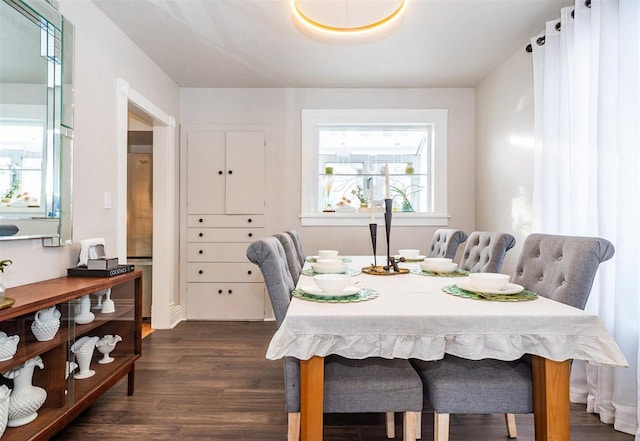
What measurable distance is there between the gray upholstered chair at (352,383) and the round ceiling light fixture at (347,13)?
5.01 ft

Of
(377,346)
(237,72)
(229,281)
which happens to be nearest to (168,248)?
(229,281)

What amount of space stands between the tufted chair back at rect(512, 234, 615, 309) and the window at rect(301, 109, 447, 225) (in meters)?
2.25

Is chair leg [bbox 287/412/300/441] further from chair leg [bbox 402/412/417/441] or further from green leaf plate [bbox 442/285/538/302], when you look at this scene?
green leaf plate [bbox 442/285/538/302]

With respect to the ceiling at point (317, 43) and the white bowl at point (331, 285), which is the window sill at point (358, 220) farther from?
the white bowl at point (331, 285)

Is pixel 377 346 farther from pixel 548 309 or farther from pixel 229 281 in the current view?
pixel 229 281

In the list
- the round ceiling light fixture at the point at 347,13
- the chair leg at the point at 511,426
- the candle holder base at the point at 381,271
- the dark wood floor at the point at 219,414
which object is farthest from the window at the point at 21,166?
the chair leg at the point at 511,426

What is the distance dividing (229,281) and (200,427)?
2179 millimetres

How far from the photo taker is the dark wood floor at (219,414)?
6.27 feet

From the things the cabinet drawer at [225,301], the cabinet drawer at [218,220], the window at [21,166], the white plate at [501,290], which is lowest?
the cabinet drawer at [225,301]

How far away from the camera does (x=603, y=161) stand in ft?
6.85

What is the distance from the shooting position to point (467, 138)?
4117 mm

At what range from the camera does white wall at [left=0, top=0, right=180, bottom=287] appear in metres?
2.05

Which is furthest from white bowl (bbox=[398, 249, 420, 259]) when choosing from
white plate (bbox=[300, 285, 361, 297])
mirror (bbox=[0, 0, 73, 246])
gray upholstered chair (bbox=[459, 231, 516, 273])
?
mirror (bbox=[0, 0, 73, 246])

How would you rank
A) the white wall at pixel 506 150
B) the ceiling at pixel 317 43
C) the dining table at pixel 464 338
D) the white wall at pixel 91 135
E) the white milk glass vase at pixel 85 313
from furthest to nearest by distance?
the white wall at pixel 506 150, the ceiling at pixel 317 43, the white wall at pixel 91 135, the white milk glass vase at pixel 85 313, the dining table at pixel 464 338
